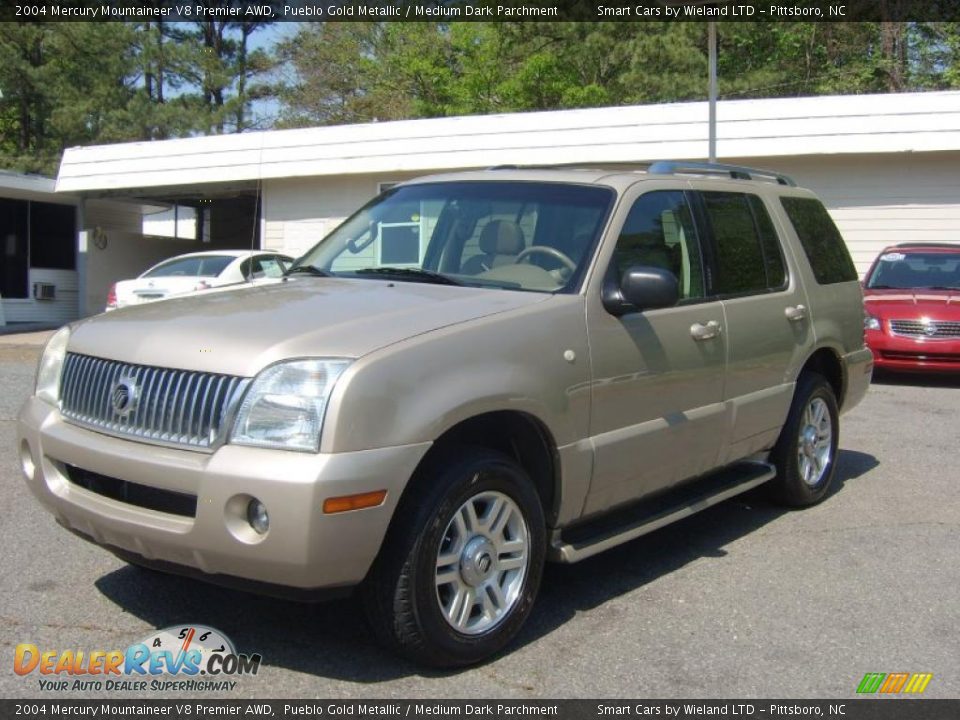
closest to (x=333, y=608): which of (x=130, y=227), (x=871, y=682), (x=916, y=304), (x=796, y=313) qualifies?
(x=871, y=682)

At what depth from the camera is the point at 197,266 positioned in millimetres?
14734

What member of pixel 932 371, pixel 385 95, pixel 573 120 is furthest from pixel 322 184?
pixel 385 95

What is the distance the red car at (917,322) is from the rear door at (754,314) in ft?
20.9

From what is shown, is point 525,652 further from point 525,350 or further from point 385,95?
point 385,95

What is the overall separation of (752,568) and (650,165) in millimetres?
2146

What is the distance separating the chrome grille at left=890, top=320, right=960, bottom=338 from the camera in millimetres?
11516

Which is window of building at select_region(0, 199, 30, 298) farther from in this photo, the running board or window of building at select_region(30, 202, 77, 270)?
the running board

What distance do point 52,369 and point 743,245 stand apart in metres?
3.57

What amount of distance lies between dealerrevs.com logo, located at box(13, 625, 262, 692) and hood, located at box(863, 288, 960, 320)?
998 centimetres

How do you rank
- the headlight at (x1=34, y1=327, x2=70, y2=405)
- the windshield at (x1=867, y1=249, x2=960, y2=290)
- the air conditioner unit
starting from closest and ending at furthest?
the headlight at (x1=34, y1=327, x2=70, y2=405)
the windshield at (x1=867, y1=249, x2=960, y2=290)
the air conditioner unit

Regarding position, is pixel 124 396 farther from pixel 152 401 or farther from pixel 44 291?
pixel 44 291

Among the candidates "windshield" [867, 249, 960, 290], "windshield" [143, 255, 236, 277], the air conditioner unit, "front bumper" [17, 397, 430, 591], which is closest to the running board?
"front bumper" [17, 397, 430, 591]

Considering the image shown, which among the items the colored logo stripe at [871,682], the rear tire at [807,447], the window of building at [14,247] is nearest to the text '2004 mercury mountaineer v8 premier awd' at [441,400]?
the rear tire at [807,447]
